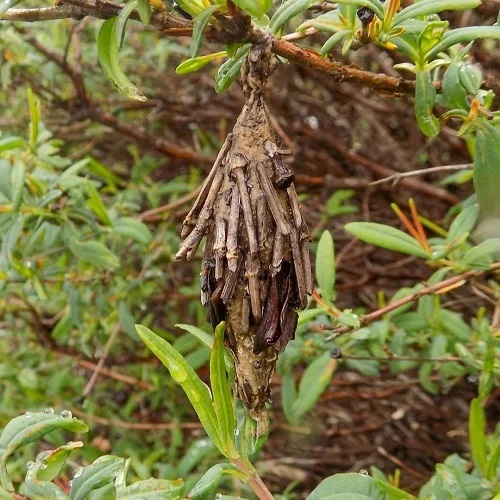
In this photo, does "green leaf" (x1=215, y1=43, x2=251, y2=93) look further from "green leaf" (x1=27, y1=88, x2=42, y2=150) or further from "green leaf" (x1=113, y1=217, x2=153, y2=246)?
"green leaf" (x1=113, y1=217, x2=153, y2=246)

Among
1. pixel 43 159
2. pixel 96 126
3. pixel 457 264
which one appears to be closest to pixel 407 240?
pixel 457 264

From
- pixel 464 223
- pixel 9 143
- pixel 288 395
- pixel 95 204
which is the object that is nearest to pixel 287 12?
pixel 464 223

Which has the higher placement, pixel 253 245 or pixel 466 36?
pixel 466 36

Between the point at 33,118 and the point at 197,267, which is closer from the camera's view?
the point at 33,118

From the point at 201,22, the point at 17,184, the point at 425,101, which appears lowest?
the point at 17,184

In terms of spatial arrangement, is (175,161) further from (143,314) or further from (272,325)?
(272,325)

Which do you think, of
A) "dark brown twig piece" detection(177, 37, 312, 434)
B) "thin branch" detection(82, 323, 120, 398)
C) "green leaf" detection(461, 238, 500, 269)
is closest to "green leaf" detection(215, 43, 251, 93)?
"dark brown twig piece" detection(177, 37, 312, 434)

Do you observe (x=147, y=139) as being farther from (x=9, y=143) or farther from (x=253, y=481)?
(x=253, y=481)
